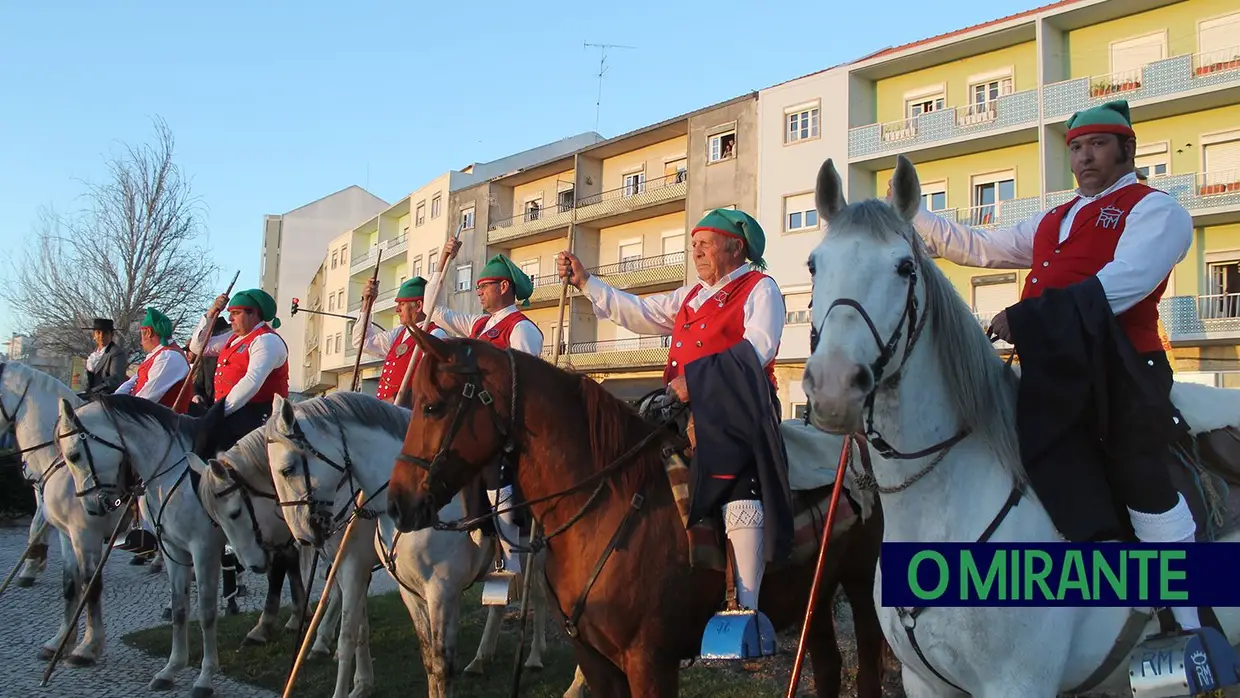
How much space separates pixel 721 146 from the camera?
32.2m

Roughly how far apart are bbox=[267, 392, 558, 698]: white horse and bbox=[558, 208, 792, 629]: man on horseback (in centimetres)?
191

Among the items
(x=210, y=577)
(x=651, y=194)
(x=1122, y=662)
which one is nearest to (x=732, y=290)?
(x=1122, y=662)

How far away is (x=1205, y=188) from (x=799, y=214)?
1122 centimetres

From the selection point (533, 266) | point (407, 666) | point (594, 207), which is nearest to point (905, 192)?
point (407, 666)

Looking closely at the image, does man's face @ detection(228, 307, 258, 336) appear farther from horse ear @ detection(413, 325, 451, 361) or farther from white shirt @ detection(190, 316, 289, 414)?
horse ear @ detection(413, 325, 451, 361)

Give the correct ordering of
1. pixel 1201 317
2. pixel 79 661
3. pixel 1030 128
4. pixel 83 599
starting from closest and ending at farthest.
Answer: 1. pixel 83 599
2. pixel 79 661
3. pixel 1201 317
4. pixel 1030 128

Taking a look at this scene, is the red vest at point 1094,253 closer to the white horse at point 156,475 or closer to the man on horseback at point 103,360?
the white horse at point 156,475

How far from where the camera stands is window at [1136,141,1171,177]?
23562 millimetres

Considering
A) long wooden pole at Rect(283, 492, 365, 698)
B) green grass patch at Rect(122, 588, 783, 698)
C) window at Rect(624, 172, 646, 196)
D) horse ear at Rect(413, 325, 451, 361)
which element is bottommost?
green grass patch at Rect(122, 588, 783, 698)

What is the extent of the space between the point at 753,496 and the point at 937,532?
1.20 meters

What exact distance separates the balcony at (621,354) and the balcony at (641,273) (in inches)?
85.9

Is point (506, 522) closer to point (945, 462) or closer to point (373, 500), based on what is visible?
point (373, 500)

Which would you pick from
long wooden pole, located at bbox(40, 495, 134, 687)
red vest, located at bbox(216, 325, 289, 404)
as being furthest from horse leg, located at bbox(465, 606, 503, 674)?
long wooden pole, located at bbox(40, 495, 134, 687)

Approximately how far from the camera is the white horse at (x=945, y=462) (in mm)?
2777
